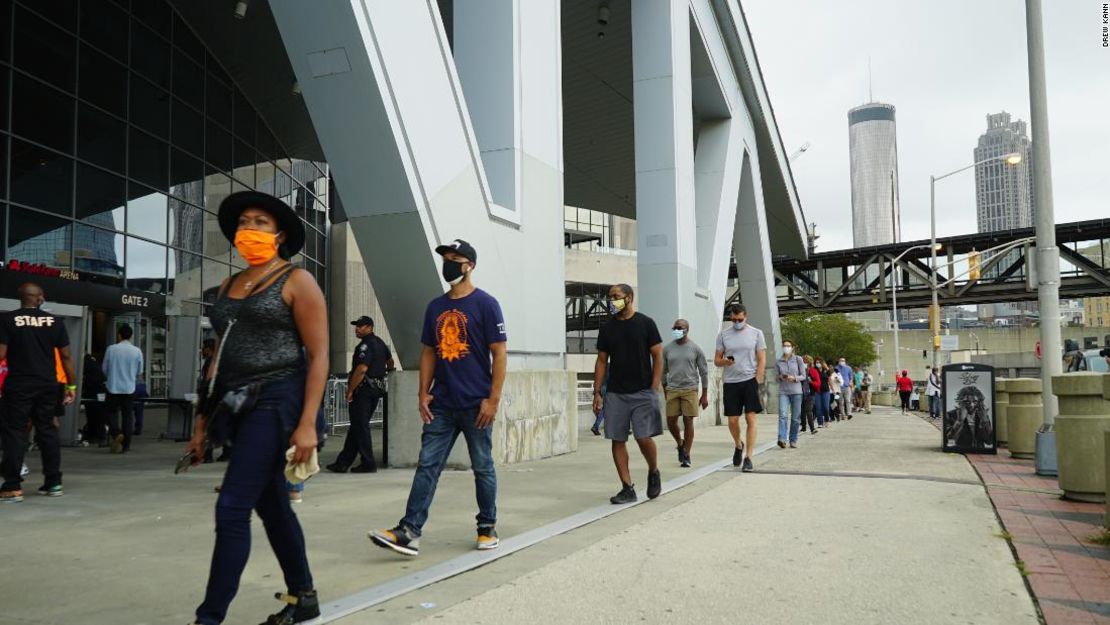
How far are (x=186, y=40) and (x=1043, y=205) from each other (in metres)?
17.1

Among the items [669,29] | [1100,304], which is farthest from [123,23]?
[1100,304]

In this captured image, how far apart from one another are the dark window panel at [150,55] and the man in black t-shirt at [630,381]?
46.2ft

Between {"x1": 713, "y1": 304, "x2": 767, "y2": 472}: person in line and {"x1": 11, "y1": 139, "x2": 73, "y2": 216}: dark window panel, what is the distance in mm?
11699

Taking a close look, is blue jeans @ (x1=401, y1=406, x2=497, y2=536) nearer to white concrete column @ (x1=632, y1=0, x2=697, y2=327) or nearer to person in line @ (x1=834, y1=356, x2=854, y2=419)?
white concrete column @ (x1=632, y1=0, x2=697, y2=327)

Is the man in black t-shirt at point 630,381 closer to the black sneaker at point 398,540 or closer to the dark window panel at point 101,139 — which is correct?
the black sneaker at point 398,540

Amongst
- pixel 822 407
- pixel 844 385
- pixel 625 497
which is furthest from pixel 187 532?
pixel 844 385

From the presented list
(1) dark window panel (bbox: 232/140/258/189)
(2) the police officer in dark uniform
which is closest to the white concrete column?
(2) the police officer in dark uniform

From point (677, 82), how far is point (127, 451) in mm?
11974

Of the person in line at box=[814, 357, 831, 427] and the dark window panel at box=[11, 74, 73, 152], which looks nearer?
the dark window panel at box=[11, 74, 73, 152]

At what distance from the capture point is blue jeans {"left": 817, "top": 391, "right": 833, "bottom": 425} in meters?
20.2

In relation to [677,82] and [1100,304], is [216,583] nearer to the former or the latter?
[677,82]

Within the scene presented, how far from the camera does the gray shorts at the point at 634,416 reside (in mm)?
6906

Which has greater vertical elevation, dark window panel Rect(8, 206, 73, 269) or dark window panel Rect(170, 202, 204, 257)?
dark window panel Rect(170, 202, 204, 257)

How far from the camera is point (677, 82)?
17078mm
